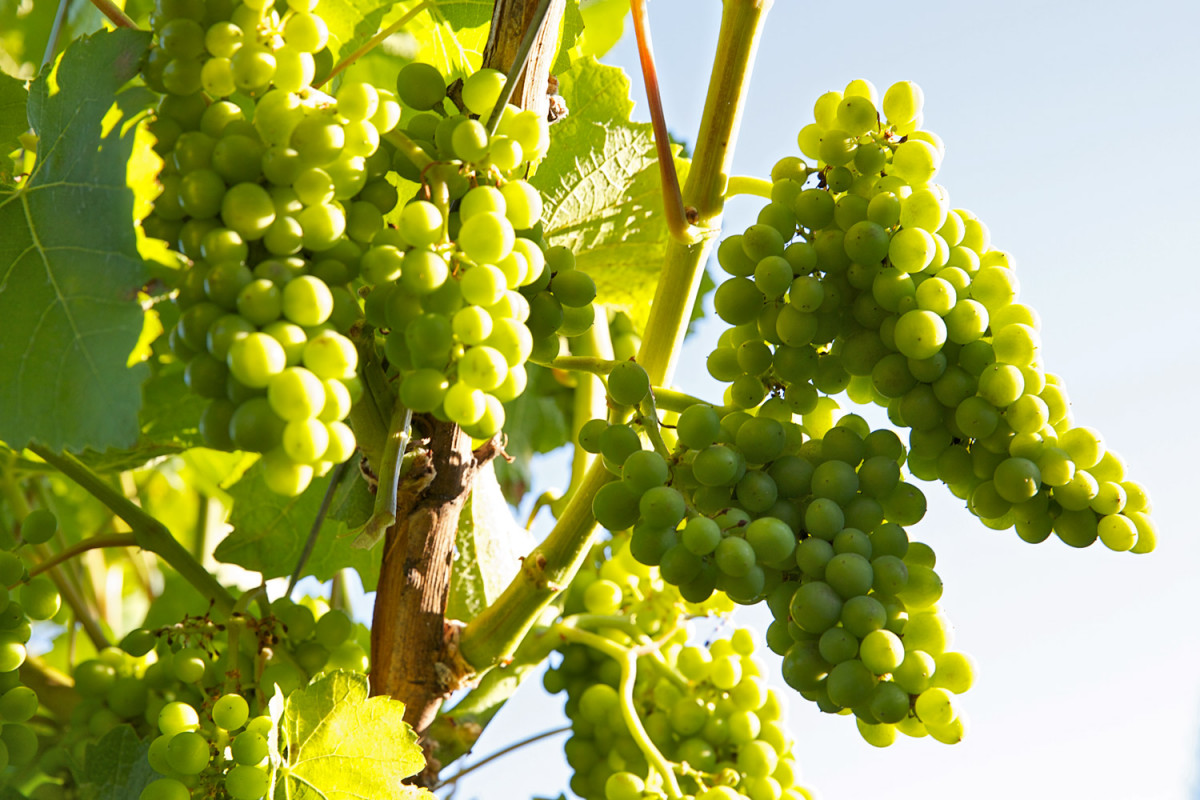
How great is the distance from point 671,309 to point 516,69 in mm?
203

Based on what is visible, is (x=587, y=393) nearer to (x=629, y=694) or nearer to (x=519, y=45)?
(x=629, y=694)

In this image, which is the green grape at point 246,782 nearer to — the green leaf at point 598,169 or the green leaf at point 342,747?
the green leaf at point 342,747

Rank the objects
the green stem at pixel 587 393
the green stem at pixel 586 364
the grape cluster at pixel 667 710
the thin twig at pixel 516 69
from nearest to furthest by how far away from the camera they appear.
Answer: the thin twig at pixel 516 69 → the green stem at pixel 586 364 → the grape cluster at pixel 667 710 → the green stem at pixel 587 393

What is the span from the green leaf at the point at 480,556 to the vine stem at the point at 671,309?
152 mm

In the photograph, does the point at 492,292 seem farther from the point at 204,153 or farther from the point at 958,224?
the point at 958,224

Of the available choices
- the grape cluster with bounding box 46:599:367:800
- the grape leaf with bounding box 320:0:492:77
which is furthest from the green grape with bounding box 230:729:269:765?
the grape leaf with bounding box 320:0:492:77

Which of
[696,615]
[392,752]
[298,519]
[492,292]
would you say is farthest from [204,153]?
[696,615]

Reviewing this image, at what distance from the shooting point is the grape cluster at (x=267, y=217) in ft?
1.35

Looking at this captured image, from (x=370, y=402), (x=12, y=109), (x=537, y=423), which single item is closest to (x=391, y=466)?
(x=370, y=402)

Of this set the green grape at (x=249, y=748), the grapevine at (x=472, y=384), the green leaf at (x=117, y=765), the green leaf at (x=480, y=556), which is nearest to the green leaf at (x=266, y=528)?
the grapevine at (x=472, y=384)

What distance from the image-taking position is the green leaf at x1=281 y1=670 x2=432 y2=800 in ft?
2.07

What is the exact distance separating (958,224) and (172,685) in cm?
63

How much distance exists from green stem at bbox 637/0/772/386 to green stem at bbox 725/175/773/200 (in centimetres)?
4

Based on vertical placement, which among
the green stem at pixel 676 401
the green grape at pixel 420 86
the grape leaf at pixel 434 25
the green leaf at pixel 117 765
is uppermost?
the grape leaf at pixel 434 25
